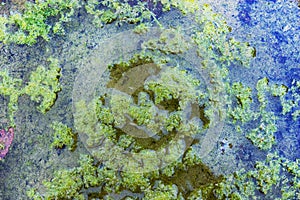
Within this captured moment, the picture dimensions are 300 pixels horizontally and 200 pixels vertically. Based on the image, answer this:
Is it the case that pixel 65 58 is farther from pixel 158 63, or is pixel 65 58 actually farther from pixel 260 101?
pixel 260 101

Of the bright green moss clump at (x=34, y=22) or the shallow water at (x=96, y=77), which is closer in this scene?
the shallow water at (x=96, y=77)

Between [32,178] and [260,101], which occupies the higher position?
[260,101]

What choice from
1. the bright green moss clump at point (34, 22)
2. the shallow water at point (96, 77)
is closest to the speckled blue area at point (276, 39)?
the shallow water at point (96, 77)

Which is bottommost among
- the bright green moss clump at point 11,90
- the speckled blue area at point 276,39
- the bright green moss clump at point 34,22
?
the bright green moss clump at point 11,90

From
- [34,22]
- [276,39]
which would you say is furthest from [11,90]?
[276,39]

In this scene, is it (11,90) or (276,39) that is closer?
(11,90)

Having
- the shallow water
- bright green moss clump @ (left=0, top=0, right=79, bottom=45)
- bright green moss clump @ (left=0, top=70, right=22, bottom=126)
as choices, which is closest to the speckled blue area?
the shallow water

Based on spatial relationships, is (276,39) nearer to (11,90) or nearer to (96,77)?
(96,77)

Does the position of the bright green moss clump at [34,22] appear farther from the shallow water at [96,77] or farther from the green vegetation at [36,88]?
the green vegetation at [36,88]

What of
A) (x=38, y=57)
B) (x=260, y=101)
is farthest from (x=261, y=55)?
(x=38, y=57)

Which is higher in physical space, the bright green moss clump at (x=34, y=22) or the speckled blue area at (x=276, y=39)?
the speckled blue area at (x=276, y=39)

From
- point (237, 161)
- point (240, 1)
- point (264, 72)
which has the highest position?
point (240, 1)
